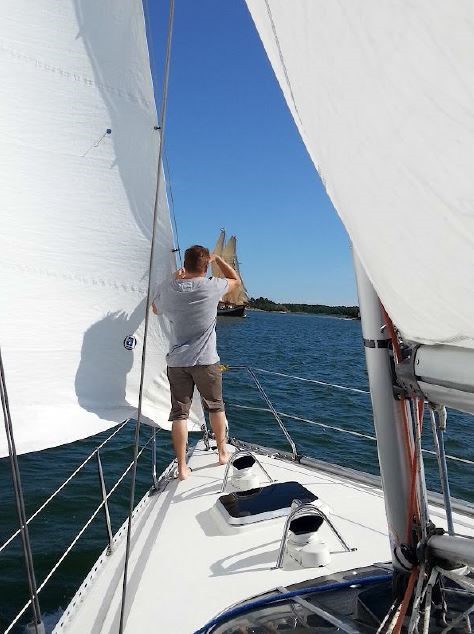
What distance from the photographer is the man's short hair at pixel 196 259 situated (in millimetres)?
2941

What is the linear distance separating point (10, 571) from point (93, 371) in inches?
59.3

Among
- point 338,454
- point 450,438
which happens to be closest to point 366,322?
point 338,454

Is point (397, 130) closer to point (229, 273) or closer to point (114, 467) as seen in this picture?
point (229, 273)

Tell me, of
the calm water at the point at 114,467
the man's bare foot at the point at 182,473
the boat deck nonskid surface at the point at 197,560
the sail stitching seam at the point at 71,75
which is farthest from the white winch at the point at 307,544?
the sail stitching seam at the point at 71,75

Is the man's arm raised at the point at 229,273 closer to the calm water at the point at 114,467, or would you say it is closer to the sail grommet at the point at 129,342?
the sail grommet at the point at 129,342

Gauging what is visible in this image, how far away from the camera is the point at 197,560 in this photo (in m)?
2.16

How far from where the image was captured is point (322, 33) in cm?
86

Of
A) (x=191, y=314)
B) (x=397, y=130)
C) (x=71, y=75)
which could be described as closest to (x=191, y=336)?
(x=191, y=314)

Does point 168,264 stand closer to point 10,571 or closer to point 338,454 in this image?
point 10,571

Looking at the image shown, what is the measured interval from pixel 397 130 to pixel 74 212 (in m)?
2.11

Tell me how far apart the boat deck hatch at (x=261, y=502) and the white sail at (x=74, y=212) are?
0.73 meters

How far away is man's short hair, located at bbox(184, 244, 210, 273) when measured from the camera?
116 inches

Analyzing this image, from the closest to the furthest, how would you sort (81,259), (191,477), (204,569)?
1. (204,569)
2. (81,259)
3. (191,477)

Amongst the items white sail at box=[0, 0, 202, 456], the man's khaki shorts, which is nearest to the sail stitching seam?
white sail at box=[0, 0, 202, 456]
